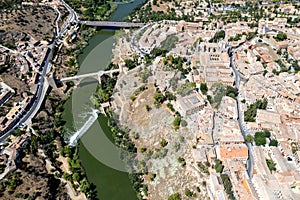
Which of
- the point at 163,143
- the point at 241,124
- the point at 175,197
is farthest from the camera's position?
the point at 241,124

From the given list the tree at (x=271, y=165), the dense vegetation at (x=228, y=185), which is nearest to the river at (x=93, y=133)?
the dense vegetation at (x=228, y=185)

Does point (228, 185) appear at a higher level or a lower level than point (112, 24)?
lower

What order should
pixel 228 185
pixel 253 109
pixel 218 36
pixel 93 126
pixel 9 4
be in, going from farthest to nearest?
1. pixel 9 4
2. pixel 218 36
3. pixel 93 126
4. pixel 253 109
5. pixel 228 185

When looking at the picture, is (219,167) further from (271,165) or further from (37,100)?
(37,100)

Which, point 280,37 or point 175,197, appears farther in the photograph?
point 280,37

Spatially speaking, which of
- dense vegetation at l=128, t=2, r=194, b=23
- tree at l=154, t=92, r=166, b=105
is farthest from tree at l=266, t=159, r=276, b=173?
dense vegetation at l=128, t=2, r=194, b=23

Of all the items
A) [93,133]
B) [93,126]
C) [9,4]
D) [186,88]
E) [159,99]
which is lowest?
[93,133]

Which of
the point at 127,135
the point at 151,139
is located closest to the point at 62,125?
the point at 127,135

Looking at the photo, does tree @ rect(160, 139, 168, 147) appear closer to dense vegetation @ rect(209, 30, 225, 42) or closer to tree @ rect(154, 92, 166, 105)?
tree @ rect(154, 92, 166, 105)

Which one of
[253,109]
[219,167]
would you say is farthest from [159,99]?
[219,167]
